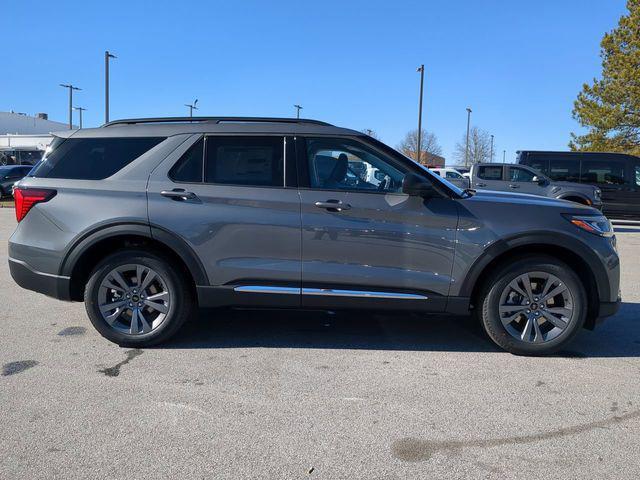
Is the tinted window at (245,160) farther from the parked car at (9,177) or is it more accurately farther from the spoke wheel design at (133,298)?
the parked car at (9,177)

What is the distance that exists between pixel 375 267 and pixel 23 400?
266 centimetres

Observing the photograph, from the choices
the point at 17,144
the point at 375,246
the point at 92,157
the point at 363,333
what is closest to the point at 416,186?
the point at 375,246

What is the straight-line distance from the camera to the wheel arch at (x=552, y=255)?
4195 millimetres

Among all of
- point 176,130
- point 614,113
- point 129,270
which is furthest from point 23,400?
point 614,113

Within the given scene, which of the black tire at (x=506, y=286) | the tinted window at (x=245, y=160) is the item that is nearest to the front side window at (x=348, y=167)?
the tinted window at (x=245, y=160)

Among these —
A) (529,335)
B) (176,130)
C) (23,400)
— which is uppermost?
(176,130)

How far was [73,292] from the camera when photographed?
4.52 metres

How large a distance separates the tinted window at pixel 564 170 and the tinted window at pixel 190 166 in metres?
13.0

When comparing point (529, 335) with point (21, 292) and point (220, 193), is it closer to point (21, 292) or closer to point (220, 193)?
point (220, 193)

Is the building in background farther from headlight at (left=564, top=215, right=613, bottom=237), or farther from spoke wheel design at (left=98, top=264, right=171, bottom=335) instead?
headlight at (left=564, top=215, right=613, bottom=237)

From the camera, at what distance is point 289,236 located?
13.9ft

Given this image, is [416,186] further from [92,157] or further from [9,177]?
[9,177]

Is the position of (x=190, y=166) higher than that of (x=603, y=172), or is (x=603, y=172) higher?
(x=603, y=172)

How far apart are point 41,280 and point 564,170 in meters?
14.1
